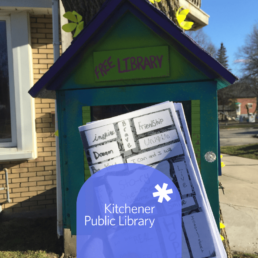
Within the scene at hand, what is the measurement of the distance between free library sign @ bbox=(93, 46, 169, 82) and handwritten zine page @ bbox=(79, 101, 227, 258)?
0.30 m

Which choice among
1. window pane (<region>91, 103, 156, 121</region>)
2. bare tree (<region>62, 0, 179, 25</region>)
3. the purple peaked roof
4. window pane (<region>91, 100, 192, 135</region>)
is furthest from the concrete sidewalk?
bare tree (<region>62, 0, 179, 25</region>)

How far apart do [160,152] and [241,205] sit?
375 cm

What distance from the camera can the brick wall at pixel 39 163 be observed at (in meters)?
3.46

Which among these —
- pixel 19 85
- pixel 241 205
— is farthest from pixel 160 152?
pixel 241 205

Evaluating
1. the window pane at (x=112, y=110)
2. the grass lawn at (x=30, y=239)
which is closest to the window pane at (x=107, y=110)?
the window pane at (x=112, y=110)

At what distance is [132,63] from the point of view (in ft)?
4.25

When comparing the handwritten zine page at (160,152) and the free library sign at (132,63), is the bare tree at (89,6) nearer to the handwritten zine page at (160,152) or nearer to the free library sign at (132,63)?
the free library sign at (132,63)

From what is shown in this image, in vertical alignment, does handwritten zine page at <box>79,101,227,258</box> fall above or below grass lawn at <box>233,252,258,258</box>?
above

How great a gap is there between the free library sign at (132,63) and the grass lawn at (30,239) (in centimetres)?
232

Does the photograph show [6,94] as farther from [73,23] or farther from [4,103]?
[73,23]

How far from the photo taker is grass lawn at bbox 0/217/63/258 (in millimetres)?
2740

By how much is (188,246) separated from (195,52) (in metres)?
0.88

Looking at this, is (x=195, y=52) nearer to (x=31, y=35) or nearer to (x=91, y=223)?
(x=91, y=223)

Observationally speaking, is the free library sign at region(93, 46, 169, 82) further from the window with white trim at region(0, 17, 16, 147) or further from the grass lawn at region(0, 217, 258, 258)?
the window with white trim at region(0, 17, 16, 147)
